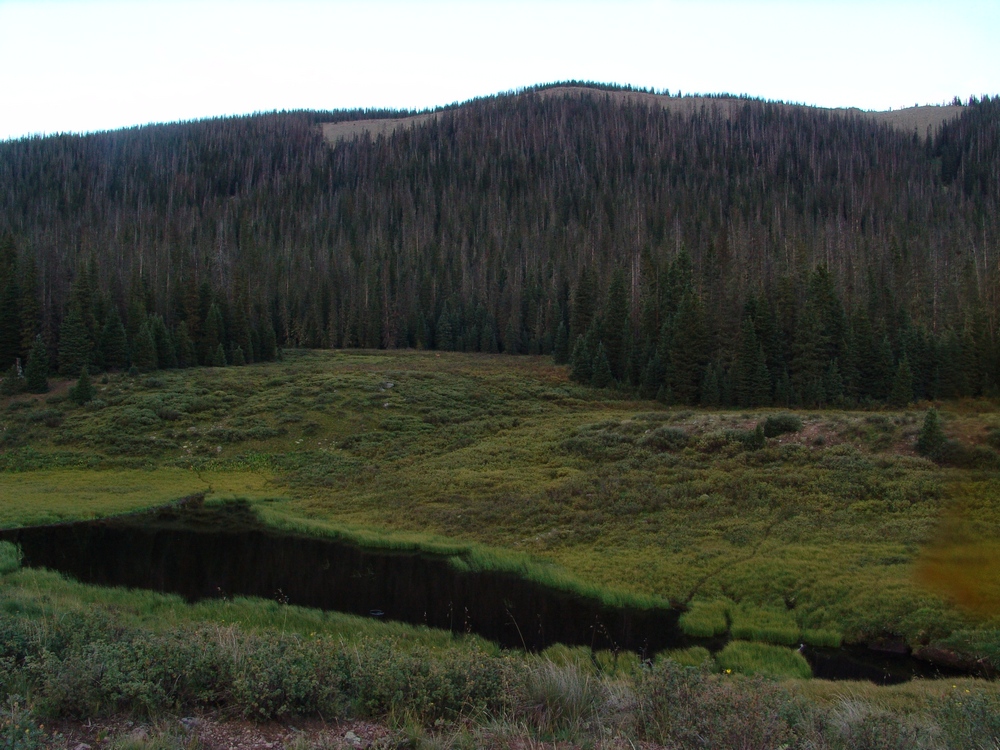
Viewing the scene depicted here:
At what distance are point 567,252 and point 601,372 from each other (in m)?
60.8

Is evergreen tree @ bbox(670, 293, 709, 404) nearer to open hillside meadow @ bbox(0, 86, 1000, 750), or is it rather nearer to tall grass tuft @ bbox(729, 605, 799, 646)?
open hillside meadow @ bbox(0, 86, 1000, 750)

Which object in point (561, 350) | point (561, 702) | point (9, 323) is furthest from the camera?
point (561, 350)

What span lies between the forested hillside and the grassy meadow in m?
8.68

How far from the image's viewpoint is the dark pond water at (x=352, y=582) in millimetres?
15875

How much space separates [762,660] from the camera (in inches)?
577

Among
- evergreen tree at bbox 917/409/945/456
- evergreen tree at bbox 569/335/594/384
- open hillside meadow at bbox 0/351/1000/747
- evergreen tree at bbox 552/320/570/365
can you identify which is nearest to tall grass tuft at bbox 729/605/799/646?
open hillside meadow at bbox 0/351/1000/747

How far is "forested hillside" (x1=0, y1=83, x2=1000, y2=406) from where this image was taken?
183 feet

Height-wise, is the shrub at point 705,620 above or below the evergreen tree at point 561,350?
below

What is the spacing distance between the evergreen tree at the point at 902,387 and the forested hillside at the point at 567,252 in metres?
0.23

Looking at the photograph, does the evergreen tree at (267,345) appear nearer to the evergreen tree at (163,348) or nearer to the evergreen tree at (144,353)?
the evergreen tree at (163,348)

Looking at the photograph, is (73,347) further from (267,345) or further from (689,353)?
(689,353)

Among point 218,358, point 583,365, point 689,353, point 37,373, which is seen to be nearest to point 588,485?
point 689,353

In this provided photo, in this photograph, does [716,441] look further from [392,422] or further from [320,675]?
[320,675]

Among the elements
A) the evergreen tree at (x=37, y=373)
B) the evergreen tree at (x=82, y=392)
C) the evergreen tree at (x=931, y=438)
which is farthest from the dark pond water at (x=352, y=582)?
the evergreen tree at (x=37, y=373)
